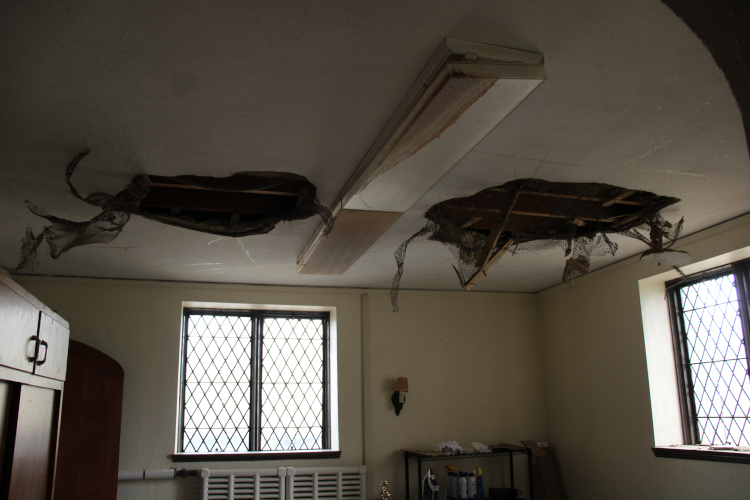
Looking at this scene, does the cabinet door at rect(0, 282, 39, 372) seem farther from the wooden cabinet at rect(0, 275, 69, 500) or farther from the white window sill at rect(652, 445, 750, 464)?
the white window sill at rect(652, 445, 750, 464)

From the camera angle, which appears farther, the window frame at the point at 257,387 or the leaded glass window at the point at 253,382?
the leaded glass window at the point at 253,382

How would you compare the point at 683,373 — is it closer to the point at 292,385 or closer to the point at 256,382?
the point at 292,385

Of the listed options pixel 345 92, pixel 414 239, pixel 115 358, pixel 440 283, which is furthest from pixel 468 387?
pixel 345 92

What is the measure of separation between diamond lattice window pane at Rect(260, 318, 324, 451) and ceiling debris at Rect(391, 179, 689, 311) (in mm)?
1918

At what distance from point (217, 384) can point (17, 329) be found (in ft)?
10.8

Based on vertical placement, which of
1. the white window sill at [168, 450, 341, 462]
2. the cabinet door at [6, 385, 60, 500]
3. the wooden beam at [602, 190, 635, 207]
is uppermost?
the wooden beam at [602, 190, 635, 207]

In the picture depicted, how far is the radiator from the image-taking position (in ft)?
15.5

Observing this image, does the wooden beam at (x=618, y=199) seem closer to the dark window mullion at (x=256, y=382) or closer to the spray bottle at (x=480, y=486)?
the spray bottle at (x=480, y=486)

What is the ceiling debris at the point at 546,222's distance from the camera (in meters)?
3.14

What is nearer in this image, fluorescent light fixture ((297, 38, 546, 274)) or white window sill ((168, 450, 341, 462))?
fluorescent light fixture ((297, 38, 546, 274))

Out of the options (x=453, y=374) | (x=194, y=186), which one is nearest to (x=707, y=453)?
(x=453, y=374)

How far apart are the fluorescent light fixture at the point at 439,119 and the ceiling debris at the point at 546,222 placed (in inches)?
22.4

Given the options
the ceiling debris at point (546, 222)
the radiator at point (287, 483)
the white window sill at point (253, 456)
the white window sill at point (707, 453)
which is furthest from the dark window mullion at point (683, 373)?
the white window sill at point (253, 456)

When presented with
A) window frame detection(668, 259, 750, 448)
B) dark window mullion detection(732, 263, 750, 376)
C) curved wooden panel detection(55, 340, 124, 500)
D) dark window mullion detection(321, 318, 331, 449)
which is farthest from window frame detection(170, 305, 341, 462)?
dark window mullion detection(732, 263, 750, 376)
